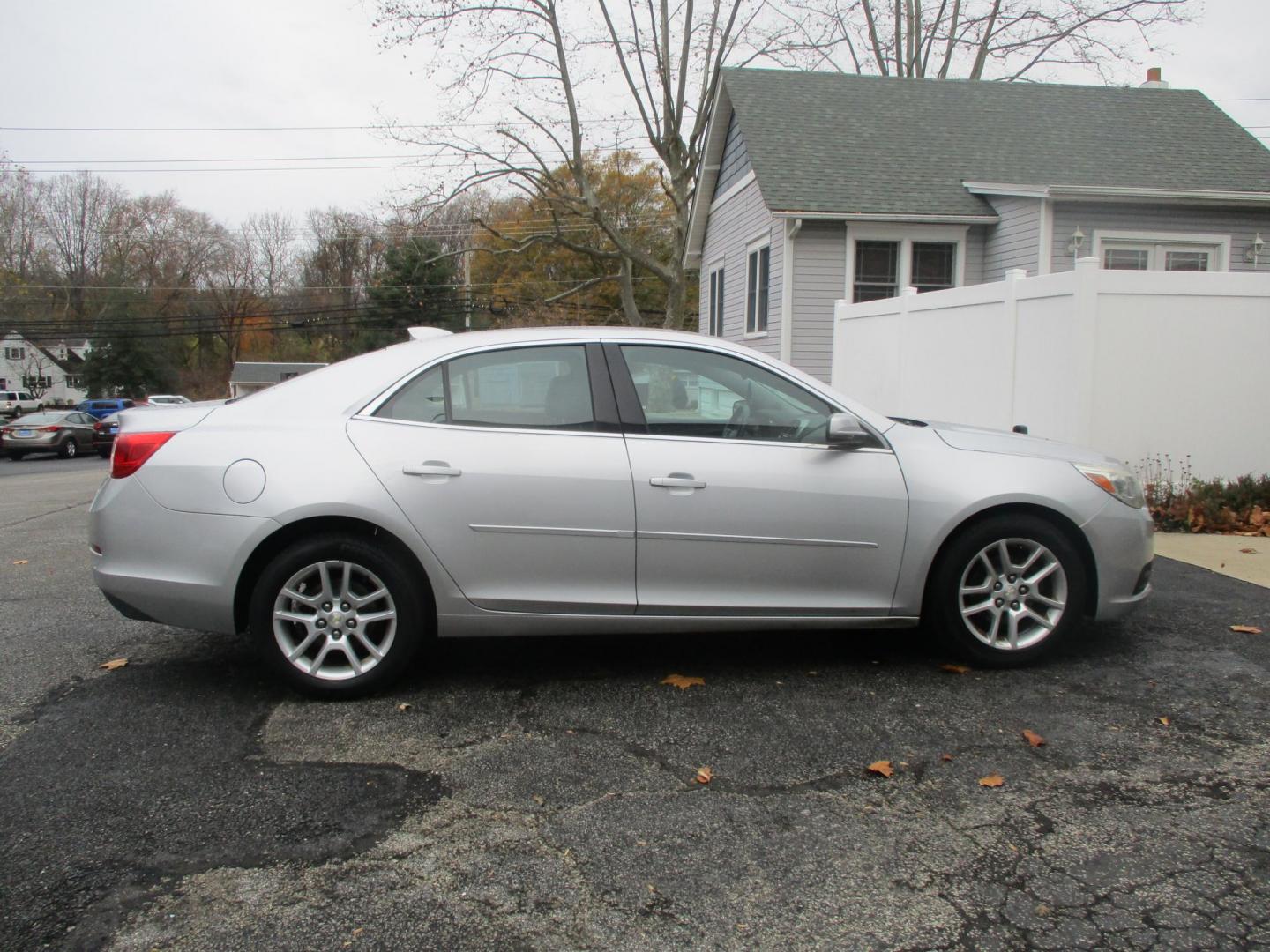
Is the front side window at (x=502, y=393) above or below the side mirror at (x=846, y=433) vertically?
above

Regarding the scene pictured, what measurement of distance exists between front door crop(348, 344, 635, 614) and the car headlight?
219 centimetres

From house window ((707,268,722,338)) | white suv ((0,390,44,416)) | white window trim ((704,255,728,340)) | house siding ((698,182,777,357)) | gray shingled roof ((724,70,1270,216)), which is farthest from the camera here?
white suv ((0,390,44,416))

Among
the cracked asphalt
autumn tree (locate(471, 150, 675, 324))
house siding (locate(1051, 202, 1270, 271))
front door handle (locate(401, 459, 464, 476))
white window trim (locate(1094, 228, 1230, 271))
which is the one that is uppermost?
autumn tree (locate(471, 150, 675, 324))

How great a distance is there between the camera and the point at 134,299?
62.8 meters

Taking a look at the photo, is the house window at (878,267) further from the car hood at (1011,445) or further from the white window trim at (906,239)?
the car hood at (1011,445)

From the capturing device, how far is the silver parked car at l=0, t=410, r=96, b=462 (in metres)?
28.8

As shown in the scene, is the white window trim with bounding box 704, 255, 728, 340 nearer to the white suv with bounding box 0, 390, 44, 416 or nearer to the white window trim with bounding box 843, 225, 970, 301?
the white window trim with bounding box 843, 225, 970, 301

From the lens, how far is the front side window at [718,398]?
4.37m

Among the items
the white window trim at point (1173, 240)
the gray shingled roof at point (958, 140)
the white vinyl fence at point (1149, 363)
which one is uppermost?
the gray shingled roof at point (958, 140)

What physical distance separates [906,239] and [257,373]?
5940 cm

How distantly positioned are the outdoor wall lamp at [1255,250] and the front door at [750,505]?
13.6 meters

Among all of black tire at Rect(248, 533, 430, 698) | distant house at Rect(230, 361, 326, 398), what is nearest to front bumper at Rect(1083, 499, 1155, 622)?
black tire at Rect(248, 533, 430, 698)

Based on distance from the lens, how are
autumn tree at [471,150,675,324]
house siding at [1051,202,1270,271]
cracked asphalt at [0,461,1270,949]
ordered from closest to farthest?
cracked asphalt at [0,461,1270,949], house siding at [1051,202,1270,271], autumn tree at [471,150,675,324]

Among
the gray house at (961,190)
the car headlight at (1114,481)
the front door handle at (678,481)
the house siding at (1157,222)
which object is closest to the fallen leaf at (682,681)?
the front door handle at (678,481)
